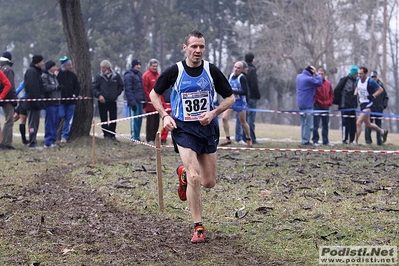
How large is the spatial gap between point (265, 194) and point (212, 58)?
54550 millimetres

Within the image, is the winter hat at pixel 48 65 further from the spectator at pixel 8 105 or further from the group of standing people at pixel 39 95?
the spectator at pixel 8 105

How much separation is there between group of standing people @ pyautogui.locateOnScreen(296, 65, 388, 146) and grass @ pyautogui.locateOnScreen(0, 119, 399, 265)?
407cm

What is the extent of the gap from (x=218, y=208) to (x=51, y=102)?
928 cm

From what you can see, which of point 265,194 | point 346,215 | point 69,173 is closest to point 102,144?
point 69,173

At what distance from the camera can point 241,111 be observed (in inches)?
663

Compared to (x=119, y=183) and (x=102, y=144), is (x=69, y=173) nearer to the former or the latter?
(x=119, y=183)

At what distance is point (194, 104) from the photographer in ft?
23.1

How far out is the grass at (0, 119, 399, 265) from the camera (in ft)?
20.9

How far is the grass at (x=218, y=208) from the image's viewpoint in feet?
20.9

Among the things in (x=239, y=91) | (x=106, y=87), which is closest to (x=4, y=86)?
(x=106, y=87)

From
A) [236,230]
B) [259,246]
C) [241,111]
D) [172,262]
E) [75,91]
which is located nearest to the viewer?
[172,262]

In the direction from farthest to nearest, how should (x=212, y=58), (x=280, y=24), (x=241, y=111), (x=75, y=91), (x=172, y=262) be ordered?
(x=212, y=58) → (x=280, y=24) → (x=75, y=91) → (x=241, y=111) → (x=172, y=262)

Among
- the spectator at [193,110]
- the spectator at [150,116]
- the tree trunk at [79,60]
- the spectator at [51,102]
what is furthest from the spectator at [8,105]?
the spectator at [193,110]

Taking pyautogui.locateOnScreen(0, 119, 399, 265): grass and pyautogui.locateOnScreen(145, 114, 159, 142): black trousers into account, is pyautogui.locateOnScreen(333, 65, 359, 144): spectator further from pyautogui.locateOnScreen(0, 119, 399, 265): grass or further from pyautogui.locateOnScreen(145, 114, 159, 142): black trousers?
pyautogui.locateOnScreen(145, 114, 159, 142): black trousers
